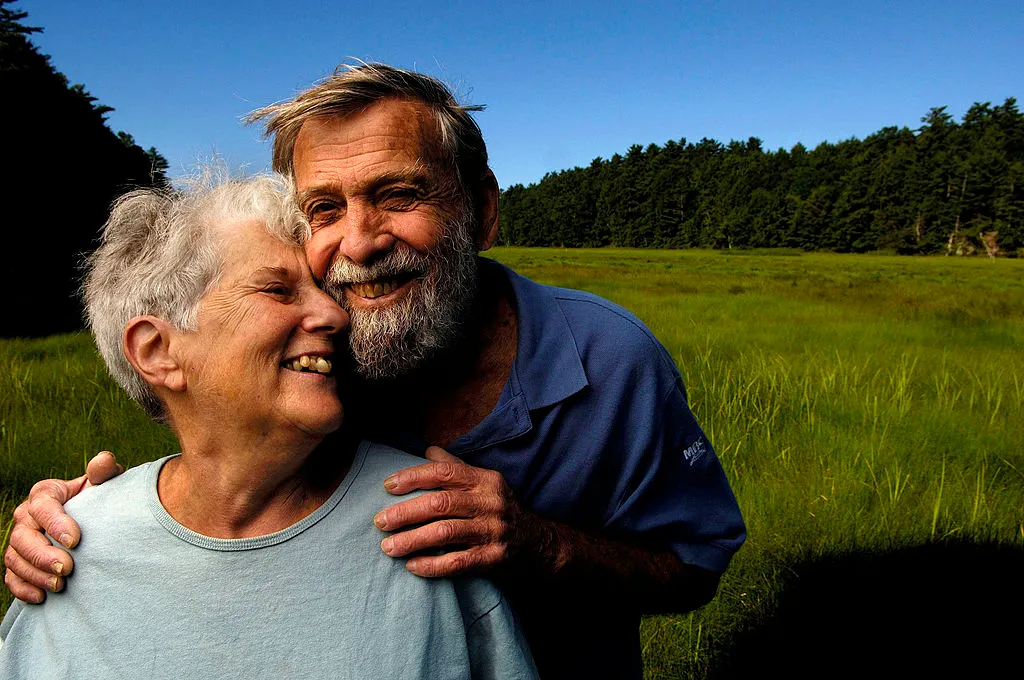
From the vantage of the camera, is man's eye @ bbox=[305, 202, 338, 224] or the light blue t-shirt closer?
the light blue t-shirt

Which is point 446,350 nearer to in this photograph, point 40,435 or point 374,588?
point 374,588

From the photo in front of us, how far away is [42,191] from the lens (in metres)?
12.5

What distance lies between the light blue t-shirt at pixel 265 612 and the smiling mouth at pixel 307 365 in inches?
10.4

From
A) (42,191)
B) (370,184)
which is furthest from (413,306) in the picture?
(42,191)

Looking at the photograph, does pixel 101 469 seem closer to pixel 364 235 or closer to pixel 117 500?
pixel 117 500

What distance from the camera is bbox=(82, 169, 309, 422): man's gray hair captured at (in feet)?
4.49

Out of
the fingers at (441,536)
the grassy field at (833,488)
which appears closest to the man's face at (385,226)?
the fingers at (441,536)

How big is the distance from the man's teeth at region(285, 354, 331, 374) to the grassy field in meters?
2.33

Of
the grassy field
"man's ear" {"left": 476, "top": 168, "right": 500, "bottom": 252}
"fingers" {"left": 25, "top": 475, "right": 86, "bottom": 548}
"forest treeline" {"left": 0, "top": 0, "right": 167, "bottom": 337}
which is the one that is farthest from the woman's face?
"forest treeline" {"left": 0, "top": 0, "right": 167, "bottom": 337}

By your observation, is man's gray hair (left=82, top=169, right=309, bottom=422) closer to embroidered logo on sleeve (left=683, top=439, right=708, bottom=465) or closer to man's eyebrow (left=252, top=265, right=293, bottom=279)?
man's eyebrow (left=252, top=265, right=293, bottom=279)

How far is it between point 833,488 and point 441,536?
11.4 feet

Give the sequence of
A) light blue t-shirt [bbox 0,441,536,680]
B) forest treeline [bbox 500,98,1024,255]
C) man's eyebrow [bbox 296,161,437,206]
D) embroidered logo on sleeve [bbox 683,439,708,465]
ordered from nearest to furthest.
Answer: light blue t-shirt [bbox 0,441,536,680] → man's eyebrow [bbox 296,161,437,206] → embroidered logo on sleeve [bbox 683,439,708,465] → forest treeline [bbox 500,98,1024,255]

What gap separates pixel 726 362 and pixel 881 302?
9.07m

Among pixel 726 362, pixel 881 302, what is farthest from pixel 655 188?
pixel 726 362
